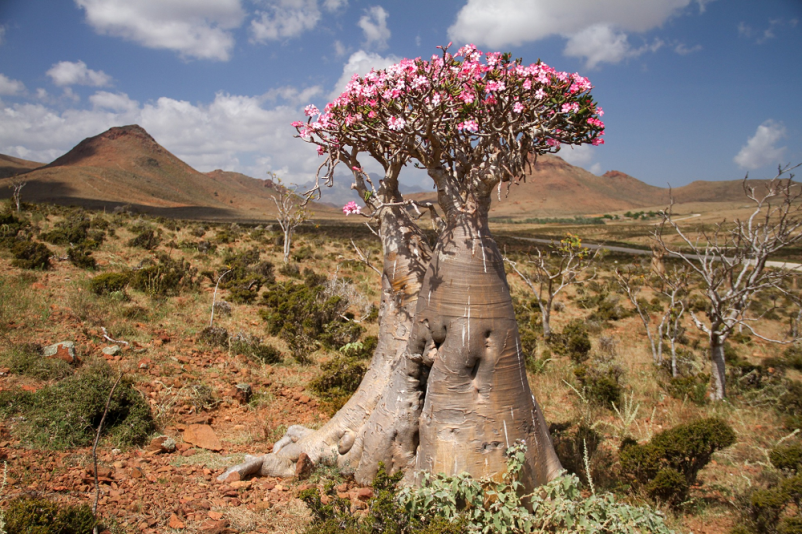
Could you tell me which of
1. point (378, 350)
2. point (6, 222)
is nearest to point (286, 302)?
point (378, 350)

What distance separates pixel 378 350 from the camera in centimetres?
450

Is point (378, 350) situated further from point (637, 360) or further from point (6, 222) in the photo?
point (6, 222)

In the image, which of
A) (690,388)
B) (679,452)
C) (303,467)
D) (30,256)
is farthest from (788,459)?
(30,256)

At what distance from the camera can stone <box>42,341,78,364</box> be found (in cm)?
547

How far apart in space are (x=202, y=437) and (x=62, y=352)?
246 centimetres

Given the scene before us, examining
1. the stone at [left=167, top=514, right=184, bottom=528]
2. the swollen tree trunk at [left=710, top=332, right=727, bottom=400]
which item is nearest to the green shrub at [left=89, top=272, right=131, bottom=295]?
the stone at [left=167, top=514, right=184, bottom=528]

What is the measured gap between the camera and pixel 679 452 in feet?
13.0

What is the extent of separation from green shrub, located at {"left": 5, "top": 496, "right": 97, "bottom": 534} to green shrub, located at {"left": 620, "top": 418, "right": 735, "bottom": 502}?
4355mm

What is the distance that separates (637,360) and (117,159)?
135 m

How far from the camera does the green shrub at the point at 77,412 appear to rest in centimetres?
395

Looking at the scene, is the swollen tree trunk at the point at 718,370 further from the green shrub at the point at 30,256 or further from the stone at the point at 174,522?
the green shrub at the point at 30,256

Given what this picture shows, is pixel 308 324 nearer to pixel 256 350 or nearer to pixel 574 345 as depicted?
pixel 256 350

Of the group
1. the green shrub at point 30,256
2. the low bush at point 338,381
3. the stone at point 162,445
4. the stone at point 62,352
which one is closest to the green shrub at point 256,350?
the low bush at point 338,381

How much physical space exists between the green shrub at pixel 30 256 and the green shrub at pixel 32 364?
15.0 feet
